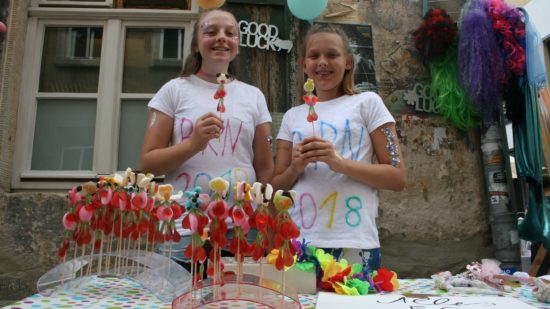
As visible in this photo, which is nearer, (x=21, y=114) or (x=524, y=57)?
(x=524, y=57)

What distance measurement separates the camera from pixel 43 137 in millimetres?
2963

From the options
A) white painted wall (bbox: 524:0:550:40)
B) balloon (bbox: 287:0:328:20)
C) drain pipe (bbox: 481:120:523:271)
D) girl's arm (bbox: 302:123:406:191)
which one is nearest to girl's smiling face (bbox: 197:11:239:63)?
girl's arm (bbox: 302:123:406:191)

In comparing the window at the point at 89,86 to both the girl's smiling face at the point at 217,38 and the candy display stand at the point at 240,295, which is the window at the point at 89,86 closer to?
the girl's smiling face at the point at 217,38

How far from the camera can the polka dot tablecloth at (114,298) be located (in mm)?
776

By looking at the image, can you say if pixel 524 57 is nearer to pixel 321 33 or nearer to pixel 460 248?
pixel 460 248

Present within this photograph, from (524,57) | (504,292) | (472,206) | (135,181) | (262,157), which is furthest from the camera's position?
(472,206)

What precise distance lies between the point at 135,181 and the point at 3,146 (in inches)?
88.3

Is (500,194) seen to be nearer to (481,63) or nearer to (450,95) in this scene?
(450,95)

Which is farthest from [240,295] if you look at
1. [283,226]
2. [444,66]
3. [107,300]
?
[444,66]

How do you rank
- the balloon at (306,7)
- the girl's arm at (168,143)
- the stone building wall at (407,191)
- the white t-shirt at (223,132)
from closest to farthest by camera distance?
the girl's arm at (168,143)
the white t-shirt at (223,132)
the stone building wall at (407,191)
the balloon at (306,7)

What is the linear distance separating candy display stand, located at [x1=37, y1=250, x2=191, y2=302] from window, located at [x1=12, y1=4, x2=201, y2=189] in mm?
2003

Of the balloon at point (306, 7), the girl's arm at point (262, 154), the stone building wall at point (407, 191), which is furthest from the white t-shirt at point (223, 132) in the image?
the stone building wall at point (407, 191)

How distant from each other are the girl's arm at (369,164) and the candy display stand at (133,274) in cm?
44

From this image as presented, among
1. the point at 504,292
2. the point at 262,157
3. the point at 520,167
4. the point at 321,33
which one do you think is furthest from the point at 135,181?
the point at 520,167
